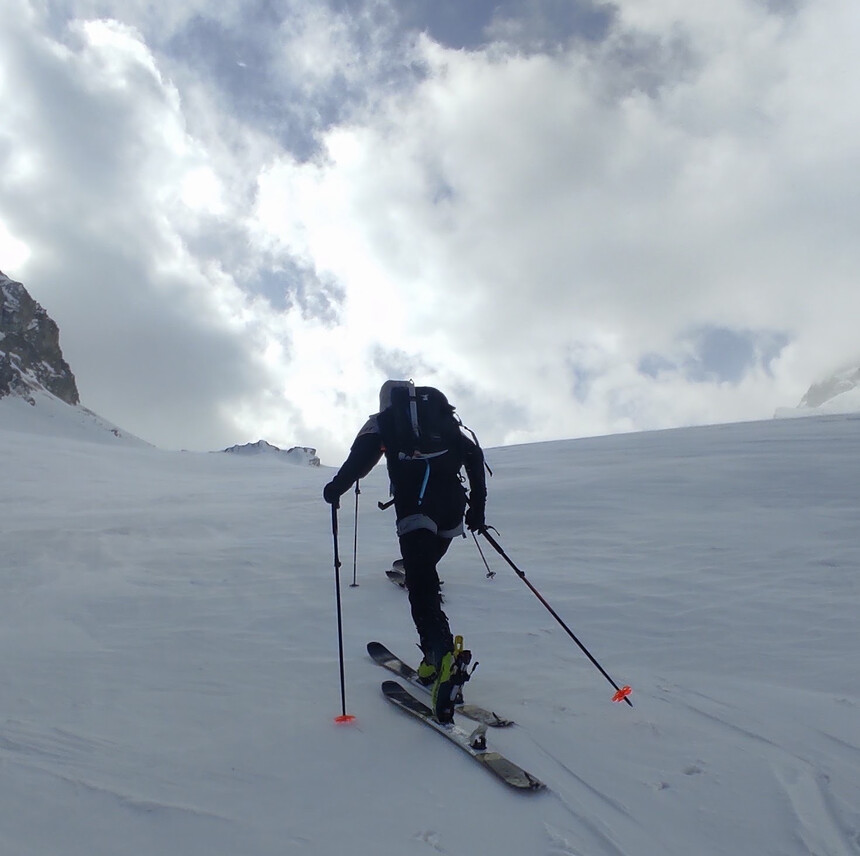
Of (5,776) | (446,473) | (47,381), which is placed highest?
(47,381)

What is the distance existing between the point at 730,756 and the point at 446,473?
2.30m

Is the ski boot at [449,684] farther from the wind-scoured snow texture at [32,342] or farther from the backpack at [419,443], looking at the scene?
the wind-scoured snow texture at [32,342]

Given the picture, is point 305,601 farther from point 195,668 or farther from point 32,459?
point 32,459

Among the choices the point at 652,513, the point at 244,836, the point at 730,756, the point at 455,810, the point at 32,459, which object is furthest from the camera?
the point at 32,459

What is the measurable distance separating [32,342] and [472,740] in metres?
127

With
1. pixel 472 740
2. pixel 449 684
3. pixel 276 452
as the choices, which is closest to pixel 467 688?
pixel 449 684

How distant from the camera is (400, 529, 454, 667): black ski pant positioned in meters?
4.20

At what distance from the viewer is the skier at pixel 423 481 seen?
14.0 ft

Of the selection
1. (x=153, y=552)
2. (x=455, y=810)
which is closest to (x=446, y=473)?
(x=455, y=810)

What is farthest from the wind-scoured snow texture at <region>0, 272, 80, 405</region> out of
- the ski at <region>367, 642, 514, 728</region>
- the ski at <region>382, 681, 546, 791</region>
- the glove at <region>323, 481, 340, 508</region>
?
the ski at <region>382, 681, 546, 791</region>

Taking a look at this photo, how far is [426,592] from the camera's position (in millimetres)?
4258

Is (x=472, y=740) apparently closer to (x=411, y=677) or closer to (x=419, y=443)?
(x=411, y=677)

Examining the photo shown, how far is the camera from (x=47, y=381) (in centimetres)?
10781

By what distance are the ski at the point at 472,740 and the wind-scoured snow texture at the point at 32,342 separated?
11353 centimetres
